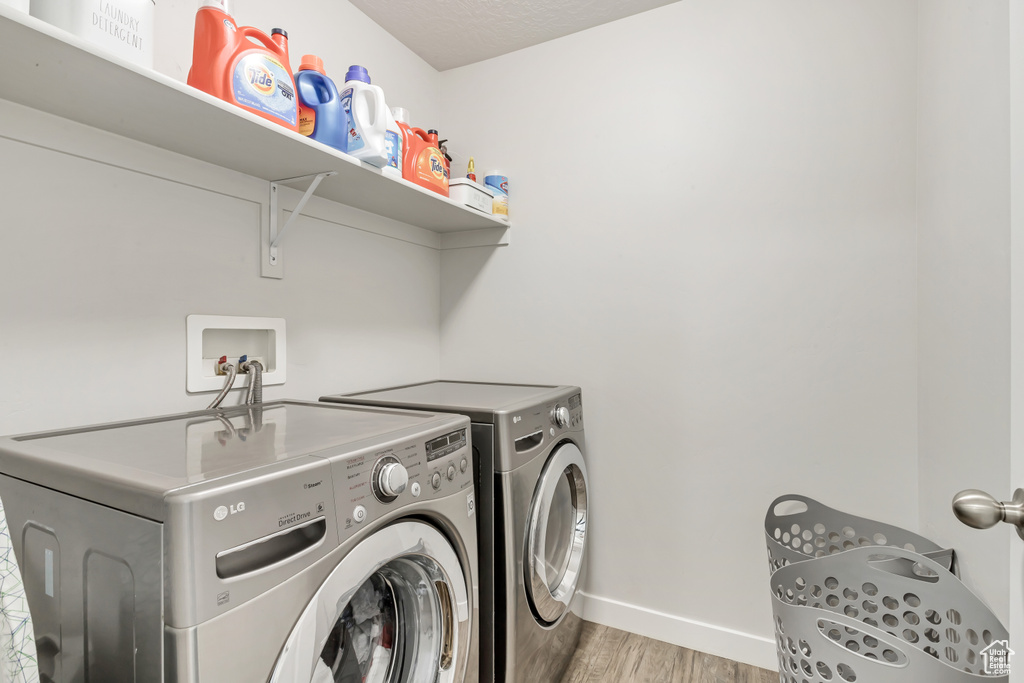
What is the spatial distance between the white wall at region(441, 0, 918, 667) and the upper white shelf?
0.79 metres

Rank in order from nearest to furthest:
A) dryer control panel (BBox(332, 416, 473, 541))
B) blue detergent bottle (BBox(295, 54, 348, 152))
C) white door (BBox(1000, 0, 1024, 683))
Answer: white door (BBox(1000, 0, 1024, 683)), dryer control panel (BBox(332, 416, 473, 541)), blue detergent bottle (BBox(295, 54, 348, 152))

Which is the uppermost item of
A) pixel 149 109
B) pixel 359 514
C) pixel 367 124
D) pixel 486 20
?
pixel 486 20

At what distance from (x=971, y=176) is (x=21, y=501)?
6.27ft

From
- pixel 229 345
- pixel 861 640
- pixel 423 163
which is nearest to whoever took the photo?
pixel 861 640

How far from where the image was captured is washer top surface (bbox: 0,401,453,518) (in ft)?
2.23

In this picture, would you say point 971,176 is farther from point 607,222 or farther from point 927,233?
point 607,222

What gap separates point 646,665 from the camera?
5.51 ft

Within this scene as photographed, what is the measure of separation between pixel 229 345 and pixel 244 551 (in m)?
0.93

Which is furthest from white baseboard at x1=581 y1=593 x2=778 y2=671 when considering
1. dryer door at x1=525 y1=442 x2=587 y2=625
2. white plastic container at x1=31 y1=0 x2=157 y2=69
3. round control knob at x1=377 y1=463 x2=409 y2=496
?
white plastic container at x1=31 y1=0 x2=157 y2=69

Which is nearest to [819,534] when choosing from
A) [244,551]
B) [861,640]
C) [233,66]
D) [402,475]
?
[861,640]

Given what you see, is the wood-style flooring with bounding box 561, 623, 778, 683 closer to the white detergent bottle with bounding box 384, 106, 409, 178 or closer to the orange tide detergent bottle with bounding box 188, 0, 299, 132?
the white detergent bottle with bounding box 384, 106, 409, 178

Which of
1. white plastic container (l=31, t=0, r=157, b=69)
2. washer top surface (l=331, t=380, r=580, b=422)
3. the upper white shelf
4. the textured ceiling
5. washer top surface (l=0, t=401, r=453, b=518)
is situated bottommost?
washer top surface (l=331, t=380, r=580, b=422)

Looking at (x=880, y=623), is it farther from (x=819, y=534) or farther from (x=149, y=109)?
(x=149, y=109)

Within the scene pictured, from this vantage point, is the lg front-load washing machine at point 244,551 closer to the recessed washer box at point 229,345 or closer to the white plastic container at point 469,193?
the recessed washer box at point 229,345
